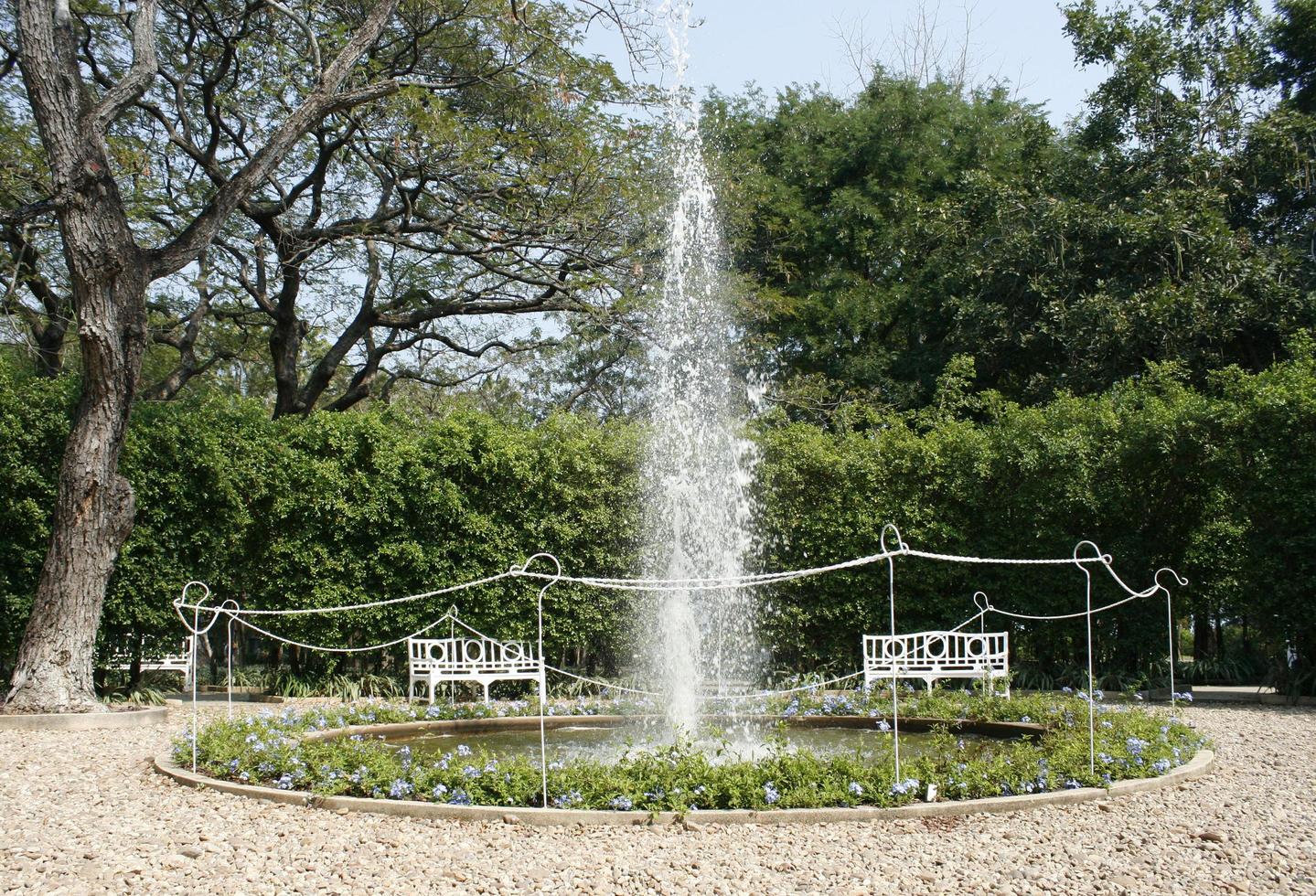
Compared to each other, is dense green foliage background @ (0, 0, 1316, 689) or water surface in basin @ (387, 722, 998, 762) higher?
dense green foliage background @ (0, 0, 1316, 689)

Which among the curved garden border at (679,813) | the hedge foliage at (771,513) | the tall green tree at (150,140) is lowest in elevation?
the curved garden border at (679,813)

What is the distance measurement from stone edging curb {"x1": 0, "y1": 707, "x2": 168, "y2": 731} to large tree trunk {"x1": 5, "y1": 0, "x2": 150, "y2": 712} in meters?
0.23

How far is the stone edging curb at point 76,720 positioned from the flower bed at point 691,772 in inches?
107

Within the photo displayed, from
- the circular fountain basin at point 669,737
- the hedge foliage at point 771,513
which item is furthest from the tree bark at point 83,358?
the circular fountain basin at point 669,737

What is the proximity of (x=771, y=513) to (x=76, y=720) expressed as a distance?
717cm

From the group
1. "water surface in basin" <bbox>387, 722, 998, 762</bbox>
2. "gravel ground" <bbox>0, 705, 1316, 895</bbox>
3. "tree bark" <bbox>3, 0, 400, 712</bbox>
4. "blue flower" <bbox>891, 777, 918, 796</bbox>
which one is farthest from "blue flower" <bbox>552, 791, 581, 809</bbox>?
"tree bark" <bbox>3, 0, 400, 712</bbox>

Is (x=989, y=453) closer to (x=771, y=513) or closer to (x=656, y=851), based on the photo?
(x=771, y=513)

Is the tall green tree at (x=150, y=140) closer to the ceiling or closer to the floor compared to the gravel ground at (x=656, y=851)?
closer to the ceiling

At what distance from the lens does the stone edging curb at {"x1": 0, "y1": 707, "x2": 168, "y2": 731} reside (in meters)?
8.66

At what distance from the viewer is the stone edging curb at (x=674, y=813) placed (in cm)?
493

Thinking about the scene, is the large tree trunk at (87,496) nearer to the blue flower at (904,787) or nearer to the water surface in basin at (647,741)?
the water surface in basin at (647,741)

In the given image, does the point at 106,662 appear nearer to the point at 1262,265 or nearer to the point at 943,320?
the point at 943,320

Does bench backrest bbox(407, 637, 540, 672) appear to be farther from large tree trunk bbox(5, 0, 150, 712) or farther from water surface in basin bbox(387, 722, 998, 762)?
large tree trunk bbox(5, 0, 150, 712)

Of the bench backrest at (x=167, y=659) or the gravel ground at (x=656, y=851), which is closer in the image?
the gravel ground at (x=656, y=851)
